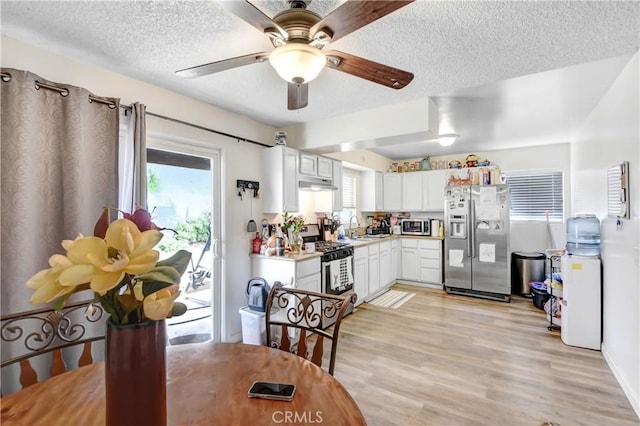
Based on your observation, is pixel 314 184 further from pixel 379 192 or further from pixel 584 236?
pixel 584 236

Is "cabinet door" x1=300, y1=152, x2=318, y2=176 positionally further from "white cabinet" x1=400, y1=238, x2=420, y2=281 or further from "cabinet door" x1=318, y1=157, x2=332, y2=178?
"white cabinet" x1=400, y1=238, x2=420, y2=281

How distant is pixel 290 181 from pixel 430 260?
321cm

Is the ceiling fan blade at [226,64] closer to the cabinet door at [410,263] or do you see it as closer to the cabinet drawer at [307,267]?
the cabinet drawer at [307,267]

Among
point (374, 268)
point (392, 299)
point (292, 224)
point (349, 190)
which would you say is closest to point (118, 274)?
point (292, 224)

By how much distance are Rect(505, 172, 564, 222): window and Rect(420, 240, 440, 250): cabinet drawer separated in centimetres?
138

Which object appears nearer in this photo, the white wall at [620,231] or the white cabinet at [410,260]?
the white wall at [620,231]

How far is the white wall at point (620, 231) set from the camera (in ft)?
6.76

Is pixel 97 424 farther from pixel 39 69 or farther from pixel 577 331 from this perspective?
pixel 577 331

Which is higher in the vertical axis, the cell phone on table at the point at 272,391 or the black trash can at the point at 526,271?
the cell phone on table at the point at 272,391

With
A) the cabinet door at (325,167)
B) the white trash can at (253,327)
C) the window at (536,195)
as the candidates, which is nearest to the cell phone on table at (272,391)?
the white trash can at (253,327)

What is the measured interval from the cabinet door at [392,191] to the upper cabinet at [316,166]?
2132 millimetres

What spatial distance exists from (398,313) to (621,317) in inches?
85.9

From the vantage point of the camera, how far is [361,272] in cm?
430

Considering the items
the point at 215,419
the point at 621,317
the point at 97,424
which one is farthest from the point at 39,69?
the point at 621,317
